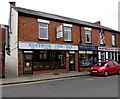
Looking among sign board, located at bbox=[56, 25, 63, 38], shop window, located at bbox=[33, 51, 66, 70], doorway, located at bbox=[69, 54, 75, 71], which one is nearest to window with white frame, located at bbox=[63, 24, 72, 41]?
sign board, located at bbox=[56, 25, 63, 38]

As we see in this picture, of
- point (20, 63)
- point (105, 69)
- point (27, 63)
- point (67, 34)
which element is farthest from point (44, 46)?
point (105, 69)

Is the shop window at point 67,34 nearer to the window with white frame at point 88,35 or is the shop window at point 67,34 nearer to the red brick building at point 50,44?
the red brick building at point 50,44

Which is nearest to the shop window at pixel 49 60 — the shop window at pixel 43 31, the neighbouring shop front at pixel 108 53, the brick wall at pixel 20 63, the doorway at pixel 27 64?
the doorway at pixel 27 64

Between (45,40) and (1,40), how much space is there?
61.3 ft

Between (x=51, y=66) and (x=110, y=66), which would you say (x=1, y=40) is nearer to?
(x=51, y=66)

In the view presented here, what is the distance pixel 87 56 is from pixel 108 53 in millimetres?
5109

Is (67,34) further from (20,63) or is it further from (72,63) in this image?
(20,63)

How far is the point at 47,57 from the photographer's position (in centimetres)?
1452

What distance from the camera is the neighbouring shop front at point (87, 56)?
17.2 metres

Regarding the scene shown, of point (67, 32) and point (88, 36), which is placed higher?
point (67, 32)

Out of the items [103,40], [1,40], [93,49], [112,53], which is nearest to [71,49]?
[93,49]

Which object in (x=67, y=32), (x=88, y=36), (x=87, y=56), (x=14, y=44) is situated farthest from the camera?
(x=88, y=36)

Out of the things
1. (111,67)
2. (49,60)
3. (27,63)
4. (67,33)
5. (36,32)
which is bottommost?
(111,67)

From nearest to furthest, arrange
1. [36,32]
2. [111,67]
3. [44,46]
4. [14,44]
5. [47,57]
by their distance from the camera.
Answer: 1. [111,67]
2. [36,32]
3. [44,46]
4. [14,44]
5. [47,57]
